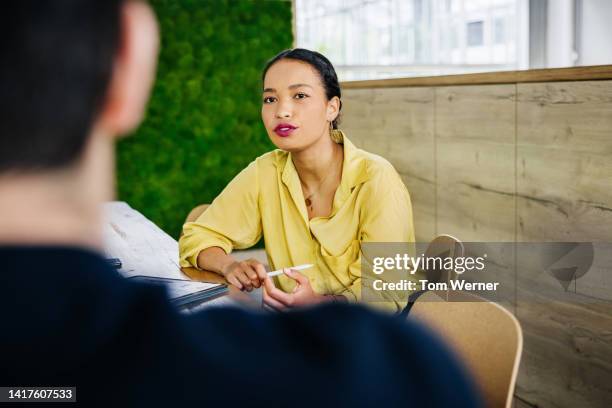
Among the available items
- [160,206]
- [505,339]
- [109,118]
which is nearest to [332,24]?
[160,206]

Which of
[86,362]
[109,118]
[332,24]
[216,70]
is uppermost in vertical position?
[332,24]

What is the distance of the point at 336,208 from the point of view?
2029 millimetres

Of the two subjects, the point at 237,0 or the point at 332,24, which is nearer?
the point at 237,0

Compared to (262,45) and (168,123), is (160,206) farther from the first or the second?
(262,45)

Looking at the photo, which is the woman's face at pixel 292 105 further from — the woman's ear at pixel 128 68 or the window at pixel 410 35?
the window at pixel 410 35

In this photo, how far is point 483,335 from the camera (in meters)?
1.33

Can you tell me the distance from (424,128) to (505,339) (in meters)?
1.97

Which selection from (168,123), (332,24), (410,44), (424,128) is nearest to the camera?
(424,128)

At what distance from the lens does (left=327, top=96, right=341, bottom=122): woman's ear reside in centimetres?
210

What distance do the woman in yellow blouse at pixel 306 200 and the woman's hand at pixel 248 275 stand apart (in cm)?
9

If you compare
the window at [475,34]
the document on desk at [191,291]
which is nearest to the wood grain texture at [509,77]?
the document on desk at [191,291]

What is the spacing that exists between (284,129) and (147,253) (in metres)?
0.51

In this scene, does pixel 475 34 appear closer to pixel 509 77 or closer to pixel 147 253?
pixel 509 77

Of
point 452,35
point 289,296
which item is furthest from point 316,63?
point 452,35
